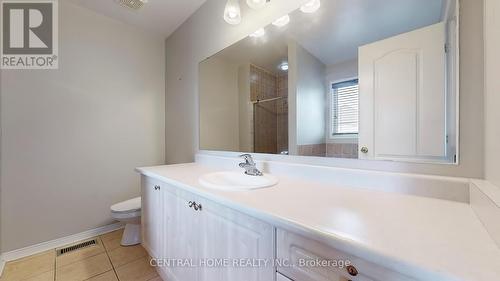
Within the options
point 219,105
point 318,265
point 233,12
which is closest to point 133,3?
point 233,12

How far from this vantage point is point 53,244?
183cm

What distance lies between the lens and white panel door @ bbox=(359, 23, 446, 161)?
0.79 m

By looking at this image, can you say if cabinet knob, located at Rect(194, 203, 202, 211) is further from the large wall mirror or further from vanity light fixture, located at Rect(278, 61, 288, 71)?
vanity light fixture, located at Rect(278, 61, 288, 71)

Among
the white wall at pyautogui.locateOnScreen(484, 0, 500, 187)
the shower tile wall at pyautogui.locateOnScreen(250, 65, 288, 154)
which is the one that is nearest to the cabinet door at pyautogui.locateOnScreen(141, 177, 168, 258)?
the shower tile wall at pyautogui.locateOnScreen(250, 65, 288, 154)

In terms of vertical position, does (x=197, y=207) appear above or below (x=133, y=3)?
below

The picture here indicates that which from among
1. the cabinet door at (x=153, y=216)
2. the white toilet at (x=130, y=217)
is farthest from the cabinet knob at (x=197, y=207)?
the white toilet at (x=130, y=217)

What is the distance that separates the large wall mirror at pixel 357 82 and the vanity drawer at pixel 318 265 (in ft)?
1.87

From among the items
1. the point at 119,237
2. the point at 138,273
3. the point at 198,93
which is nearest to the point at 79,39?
the point at 198,93

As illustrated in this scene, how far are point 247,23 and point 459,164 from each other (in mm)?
1446

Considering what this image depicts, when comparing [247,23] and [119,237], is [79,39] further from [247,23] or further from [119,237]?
[119,237]

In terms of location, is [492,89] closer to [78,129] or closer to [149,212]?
[149,212]

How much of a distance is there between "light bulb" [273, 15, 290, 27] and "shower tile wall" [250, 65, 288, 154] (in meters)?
0.30

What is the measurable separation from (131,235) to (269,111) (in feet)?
5.61

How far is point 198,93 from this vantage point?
1.98m
